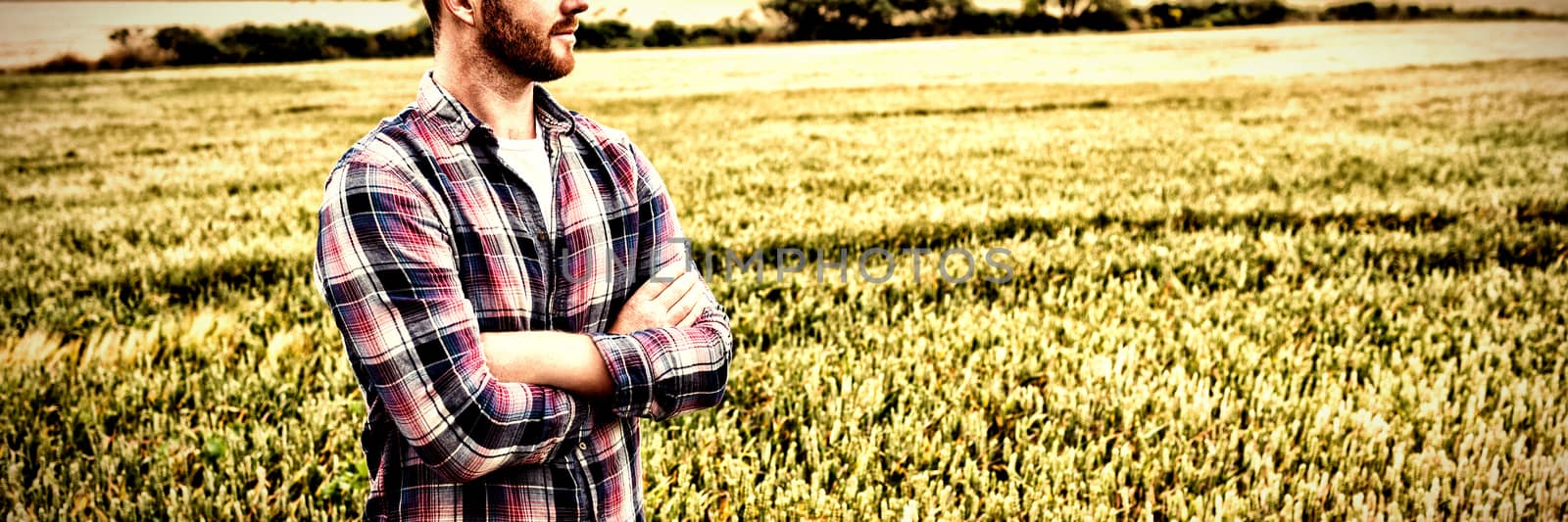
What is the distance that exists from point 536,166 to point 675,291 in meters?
0.41

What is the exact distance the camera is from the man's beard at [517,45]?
5.02ft

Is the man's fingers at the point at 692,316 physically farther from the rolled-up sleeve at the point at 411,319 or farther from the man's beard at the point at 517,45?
the man's beard at the point at 517,45

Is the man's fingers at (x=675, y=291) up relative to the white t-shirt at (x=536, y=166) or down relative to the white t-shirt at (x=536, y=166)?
down

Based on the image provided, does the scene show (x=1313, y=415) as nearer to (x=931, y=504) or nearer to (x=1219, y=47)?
(x=931, y=504)

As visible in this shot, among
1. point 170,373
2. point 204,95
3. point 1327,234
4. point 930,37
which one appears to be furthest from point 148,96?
point 930,37

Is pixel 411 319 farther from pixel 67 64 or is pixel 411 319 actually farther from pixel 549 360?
pixel 67 64

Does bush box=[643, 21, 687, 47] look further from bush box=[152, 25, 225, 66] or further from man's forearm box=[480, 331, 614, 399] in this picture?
man's forearm box=[480, 331, 614, 399]

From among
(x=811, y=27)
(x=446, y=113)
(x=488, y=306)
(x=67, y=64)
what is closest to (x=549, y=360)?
(x=488, y=306)

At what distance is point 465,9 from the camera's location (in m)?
1.54

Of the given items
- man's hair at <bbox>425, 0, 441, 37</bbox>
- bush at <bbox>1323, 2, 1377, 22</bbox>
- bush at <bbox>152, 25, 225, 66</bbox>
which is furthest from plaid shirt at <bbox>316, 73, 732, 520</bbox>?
bush at <bbox>1323, 2, 1377, 22</bbox>

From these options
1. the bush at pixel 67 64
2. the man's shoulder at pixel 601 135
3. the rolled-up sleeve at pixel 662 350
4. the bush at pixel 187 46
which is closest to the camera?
the rolled-up sleeve at pixel 662 350

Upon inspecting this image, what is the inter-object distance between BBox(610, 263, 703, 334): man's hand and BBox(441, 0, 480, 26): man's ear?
2.18ft

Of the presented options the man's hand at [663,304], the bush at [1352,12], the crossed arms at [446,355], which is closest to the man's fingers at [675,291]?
the man's hand at [663,304]

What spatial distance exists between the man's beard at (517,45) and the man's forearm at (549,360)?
51 centimetres
